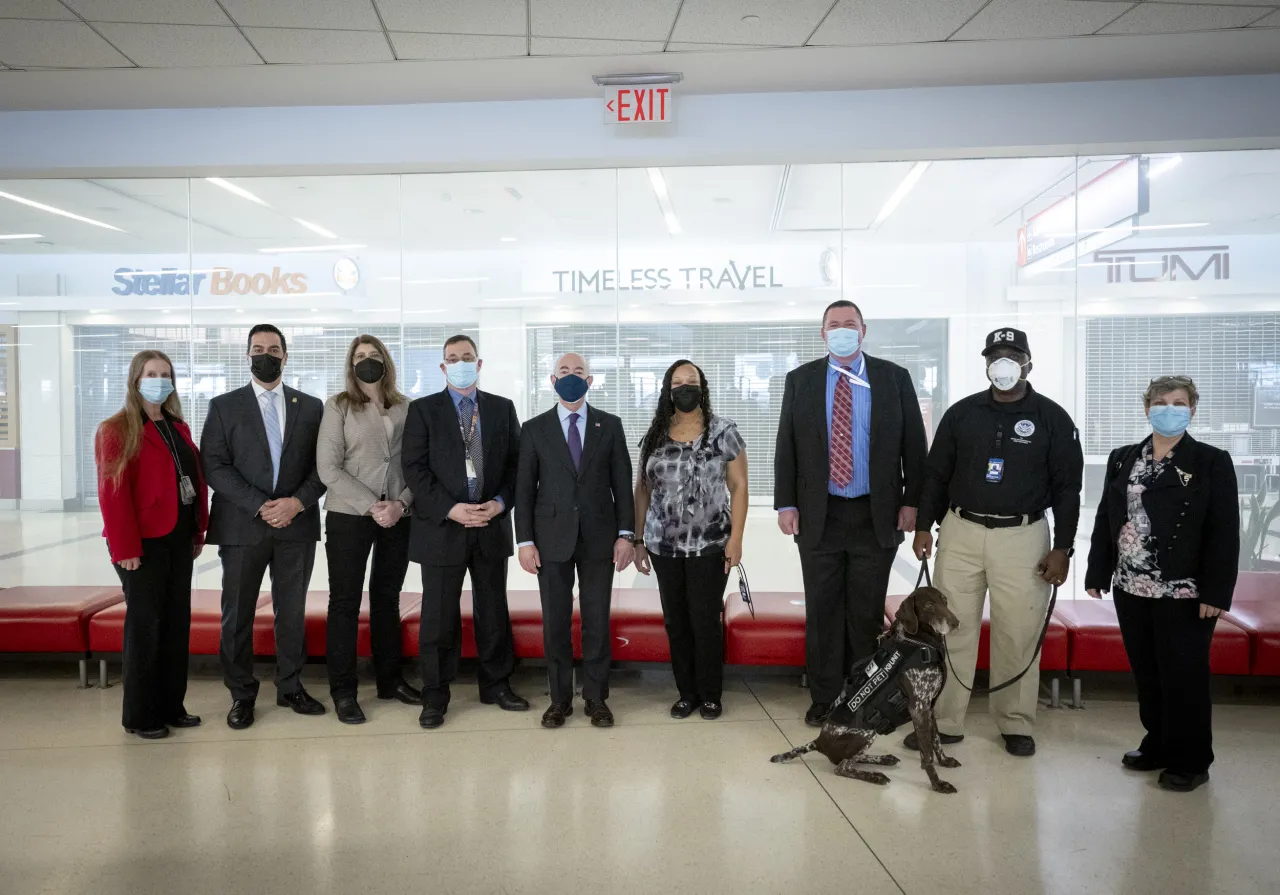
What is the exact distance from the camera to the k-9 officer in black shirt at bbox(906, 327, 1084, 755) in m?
3.53

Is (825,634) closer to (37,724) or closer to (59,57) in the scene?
(37,724)

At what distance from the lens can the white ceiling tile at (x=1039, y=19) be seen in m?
3.88

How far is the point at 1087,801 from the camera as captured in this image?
3.12 meters

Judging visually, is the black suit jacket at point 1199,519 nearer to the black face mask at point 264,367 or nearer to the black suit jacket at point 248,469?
the black suit jacket at point 248,469

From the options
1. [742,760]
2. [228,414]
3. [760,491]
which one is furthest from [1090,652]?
[228,414]

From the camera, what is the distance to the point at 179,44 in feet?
13.8

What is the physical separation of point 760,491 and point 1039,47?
3233 mm

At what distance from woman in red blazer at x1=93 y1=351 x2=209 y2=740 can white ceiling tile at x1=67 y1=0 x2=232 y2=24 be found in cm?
158

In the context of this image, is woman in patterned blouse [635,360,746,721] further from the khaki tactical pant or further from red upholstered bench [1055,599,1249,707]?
red upholstered bench [1055,599,1249,707]

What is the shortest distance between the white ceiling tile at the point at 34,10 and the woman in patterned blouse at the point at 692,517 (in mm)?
3262

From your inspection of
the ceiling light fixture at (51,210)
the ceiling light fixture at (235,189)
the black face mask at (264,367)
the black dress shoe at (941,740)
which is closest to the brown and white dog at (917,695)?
the black dress shoe at (941,740)

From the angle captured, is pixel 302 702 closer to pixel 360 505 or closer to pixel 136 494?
pixel 360 505

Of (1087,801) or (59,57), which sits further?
(59,57)

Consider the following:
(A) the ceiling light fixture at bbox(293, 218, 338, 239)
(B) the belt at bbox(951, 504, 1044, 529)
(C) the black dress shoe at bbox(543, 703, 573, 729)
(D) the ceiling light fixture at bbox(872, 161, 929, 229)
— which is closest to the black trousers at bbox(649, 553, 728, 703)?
(C) the black dress shoe at bbox(543, 703, 573, 729)
